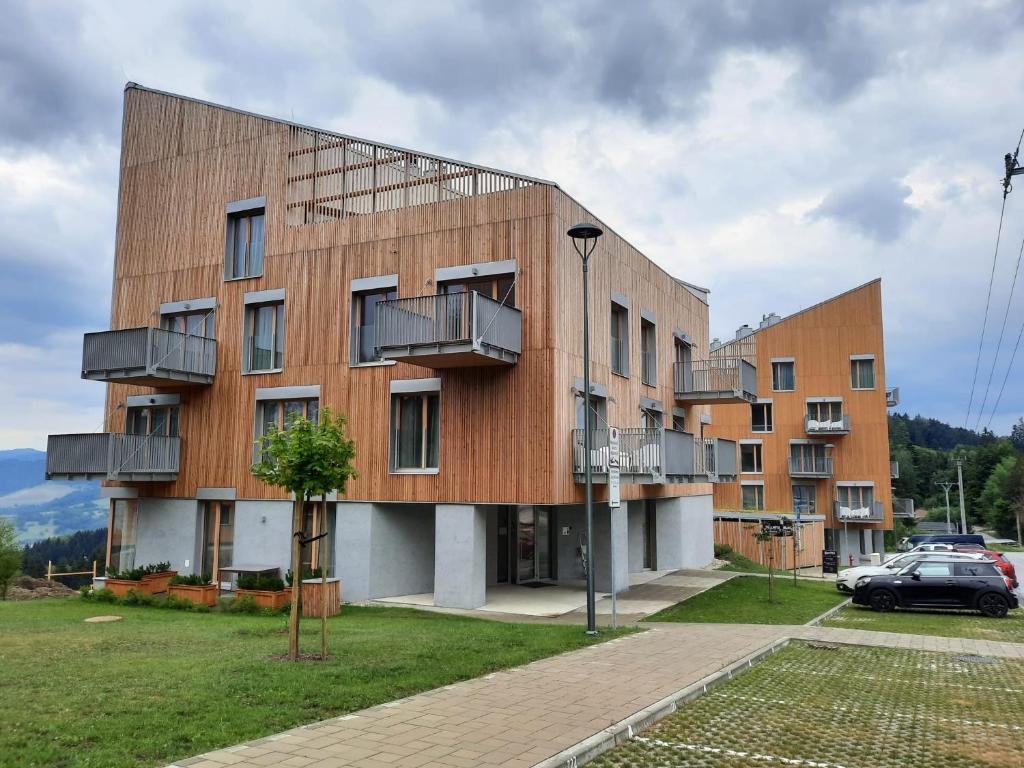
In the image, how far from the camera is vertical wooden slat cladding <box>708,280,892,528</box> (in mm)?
46688

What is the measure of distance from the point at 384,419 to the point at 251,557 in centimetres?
591

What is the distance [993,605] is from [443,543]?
12893 mm

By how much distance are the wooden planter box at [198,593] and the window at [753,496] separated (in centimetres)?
3648

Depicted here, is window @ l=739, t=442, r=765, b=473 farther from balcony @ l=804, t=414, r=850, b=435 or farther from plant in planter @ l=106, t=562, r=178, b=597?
plant in planter @ l=106, t=562, r=178, b=597

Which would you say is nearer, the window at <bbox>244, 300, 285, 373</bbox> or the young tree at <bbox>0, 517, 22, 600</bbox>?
the window at <bbox>244, 300, 285, 373</bbox>

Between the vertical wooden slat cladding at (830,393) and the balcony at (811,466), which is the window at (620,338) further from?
the balcony at (811,466)

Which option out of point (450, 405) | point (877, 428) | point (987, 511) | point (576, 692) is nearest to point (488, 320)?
point (450, 405)

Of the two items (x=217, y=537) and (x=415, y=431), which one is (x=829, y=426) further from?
(x=217, y=537)

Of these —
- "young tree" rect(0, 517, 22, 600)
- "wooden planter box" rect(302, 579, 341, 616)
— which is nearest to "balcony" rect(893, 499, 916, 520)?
"wooden planter box" rect(302, 579, 341, 616)

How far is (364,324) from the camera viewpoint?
21828 mm

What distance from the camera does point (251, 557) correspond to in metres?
22.5

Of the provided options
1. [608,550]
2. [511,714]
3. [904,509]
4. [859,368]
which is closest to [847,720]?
[511,714]

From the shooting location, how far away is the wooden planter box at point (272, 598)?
18609 mm

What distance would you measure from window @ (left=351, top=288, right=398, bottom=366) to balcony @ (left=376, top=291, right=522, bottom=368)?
281cm
